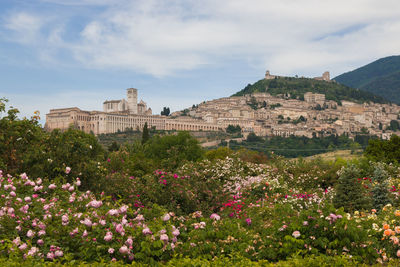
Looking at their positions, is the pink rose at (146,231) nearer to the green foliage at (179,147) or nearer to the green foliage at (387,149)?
the green foliage at (387,149)

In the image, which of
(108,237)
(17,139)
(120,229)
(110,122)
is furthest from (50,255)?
(110,122)

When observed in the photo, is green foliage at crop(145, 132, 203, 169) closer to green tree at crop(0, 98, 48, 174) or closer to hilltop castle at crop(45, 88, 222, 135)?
green tree at crop(0, 98, 48, 174)

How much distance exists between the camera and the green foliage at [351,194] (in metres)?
10.5

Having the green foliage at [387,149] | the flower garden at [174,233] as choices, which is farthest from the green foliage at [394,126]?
the flower garden at [174,233]

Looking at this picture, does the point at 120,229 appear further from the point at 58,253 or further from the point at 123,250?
the point at 58,253

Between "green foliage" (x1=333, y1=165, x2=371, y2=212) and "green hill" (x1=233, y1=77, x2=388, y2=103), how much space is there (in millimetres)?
159402

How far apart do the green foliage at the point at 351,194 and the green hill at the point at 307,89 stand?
159402mm

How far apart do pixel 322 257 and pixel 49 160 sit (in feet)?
22.0

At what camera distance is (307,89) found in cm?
17550

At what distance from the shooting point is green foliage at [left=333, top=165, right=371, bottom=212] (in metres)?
10.5

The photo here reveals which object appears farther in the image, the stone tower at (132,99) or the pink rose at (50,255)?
the stone tower at (132,99)

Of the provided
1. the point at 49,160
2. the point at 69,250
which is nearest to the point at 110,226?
the point at 69,250

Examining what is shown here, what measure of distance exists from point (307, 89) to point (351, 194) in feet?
561

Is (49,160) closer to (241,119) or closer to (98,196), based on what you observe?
(98,196)
